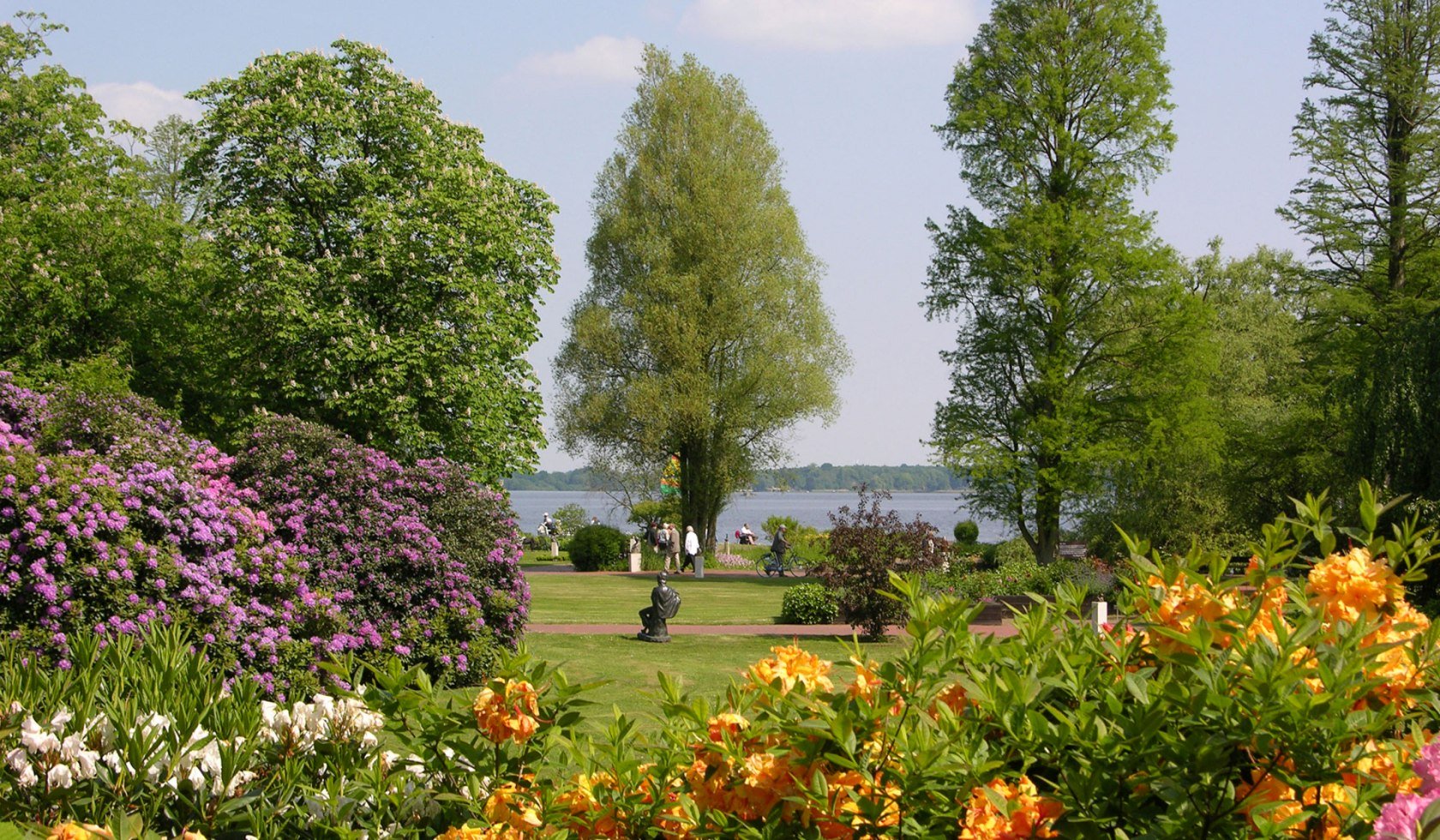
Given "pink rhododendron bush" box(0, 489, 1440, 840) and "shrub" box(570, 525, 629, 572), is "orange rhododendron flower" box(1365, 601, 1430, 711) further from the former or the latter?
"shrub" box(570, 525, 629, 572)

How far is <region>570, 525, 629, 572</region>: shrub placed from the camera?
110 feet

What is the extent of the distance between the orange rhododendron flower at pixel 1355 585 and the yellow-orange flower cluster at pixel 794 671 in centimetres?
121

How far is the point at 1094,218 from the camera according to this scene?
1114 inches

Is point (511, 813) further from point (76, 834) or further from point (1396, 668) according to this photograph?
point (1396, 668)

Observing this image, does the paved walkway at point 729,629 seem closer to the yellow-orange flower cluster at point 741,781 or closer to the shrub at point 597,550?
the yellow-orange flower cluster at point 741,781

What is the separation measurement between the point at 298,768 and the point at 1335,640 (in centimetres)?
289

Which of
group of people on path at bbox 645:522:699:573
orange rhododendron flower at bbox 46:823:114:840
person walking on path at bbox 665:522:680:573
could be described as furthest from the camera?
person walking on path at bbox 665:522:680:573

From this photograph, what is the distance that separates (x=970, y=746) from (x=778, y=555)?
31.1 meters

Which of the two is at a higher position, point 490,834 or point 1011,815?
point 1011,815

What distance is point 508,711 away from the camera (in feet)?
10.4

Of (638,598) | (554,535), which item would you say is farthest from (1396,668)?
(554,535)

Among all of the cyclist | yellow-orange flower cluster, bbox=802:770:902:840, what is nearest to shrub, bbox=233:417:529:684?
yellow-orange flower cluster, bbox=802:770:902:840

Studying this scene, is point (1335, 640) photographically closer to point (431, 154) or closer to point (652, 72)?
point (431, 154)

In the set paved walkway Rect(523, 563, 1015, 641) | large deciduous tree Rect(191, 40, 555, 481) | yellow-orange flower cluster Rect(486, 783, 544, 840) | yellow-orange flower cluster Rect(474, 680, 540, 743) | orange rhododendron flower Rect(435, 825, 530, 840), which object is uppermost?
large deciduous tree Rect(191, 40, 555, 481)
